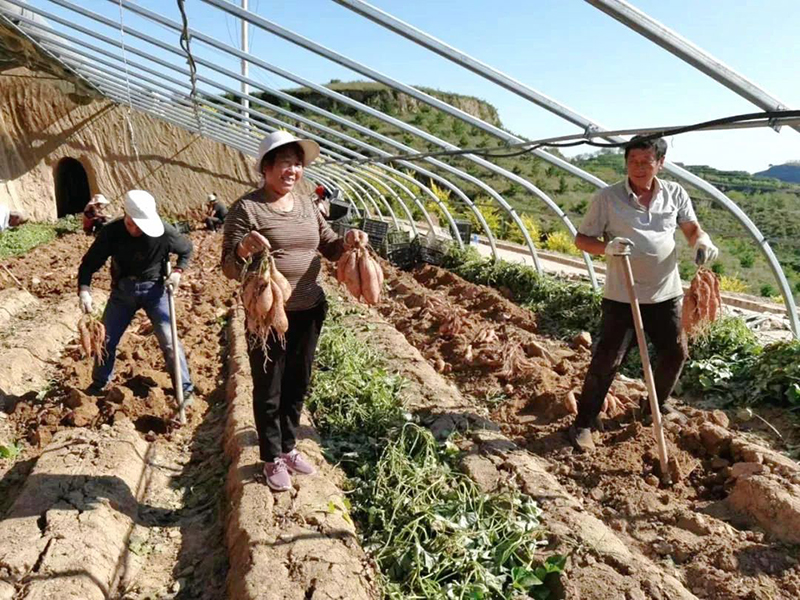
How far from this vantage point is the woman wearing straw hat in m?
2.67

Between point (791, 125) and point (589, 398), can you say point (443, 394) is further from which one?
point (791, 125)

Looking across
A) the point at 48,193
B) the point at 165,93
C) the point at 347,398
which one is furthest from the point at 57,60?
the point at 347,398

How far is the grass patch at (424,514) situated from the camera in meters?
2.53

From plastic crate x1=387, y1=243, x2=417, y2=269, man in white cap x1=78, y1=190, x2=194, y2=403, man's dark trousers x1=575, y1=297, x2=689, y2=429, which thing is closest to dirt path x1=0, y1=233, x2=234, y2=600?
man in white cap x1=78, y1=190, x2=194, y2=403

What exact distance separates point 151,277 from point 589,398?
3038 millimetres

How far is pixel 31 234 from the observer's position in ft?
37.9

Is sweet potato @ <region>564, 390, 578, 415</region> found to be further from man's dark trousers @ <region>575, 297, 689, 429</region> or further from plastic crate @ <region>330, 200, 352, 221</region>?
plastic crate @ <region>330, 200, 352, 221</region>

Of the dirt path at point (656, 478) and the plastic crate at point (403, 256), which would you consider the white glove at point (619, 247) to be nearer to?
the dirt path at point (656, 478)

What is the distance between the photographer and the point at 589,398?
12.1 ft

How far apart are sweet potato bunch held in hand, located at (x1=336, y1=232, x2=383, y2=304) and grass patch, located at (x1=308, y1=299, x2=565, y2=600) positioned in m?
0.90

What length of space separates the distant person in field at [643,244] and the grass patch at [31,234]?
956 cm

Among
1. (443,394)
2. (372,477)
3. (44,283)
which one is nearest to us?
(372,477)

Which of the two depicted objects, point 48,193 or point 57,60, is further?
point 48,193

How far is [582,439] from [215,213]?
11647mm
